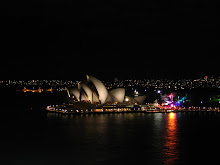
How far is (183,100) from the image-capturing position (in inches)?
3017

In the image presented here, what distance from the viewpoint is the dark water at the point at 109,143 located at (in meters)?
22.0

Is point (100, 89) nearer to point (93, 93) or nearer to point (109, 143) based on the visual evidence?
point (93, 93)

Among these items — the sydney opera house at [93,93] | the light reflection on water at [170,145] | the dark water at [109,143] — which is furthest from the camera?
the sydney opera house at [93,93]

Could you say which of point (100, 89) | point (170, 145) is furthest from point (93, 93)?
point (170, 145)

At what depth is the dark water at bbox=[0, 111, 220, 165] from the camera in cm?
2202

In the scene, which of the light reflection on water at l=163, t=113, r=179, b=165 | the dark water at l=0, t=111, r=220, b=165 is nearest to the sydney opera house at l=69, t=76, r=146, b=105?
the dark water at l=0, t=111, r=220, b=165

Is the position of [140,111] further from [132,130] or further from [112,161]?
[112,161]

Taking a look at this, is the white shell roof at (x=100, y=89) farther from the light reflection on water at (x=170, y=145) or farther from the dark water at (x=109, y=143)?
the light reflection on water at (x=170, y=145)

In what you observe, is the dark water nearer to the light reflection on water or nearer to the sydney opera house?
the light reflection on water

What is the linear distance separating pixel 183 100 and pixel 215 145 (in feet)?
164

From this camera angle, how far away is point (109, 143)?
27.0 meters

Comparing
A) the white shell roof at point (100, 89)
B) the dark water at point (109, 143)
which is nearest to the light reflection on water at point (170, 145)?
the dark water at point (109, 143)

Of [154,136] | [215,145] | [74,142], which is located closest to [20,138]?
[74,142]

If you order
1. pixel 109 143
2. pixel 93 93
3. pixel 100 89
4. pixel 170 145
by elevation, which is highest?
pixel 100 89
